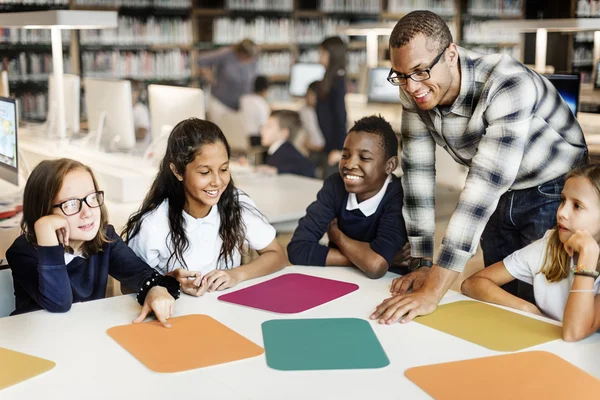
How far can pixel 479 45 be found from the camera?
9.16 m

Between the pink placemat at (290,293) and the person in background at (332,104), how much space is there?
10.4 feet

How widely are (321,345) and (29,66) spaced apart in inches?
224

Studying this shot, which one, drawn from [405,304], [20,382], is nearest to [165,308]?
[20,382]

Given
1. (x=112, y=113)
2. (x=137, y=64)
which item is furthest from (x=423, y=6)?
(x=112, y=113)

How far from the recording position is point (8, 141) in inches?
112

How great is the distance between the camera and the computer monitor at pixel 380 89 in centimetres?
596

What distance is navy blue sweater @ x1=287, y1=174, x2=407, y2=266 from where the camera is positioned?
82.4 inches

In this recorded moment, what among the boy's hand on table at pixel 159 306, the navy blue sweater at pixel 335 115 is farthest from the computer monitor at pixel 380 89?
the boy's hand on table at pixel 159 306

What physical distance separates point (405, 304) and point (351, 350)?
24 centimetres

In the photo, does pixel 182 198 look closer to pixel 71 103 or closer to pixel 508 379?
pixel 508 379

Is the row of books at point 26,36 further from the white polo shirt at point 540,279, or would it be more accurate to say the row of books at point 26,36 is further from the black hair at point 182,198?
the white polo shirt at point 540,279

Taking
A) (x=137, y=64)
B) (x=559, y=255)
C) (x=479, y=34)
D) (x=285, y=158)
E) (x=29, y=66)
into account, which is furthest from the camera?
(x=479, y=34)

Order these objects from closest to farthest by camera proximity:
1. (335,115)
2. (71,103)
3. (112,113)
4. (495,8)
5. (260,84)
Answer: (112,113) → (71,103) → (335,115) → (260,84) → (495,8)

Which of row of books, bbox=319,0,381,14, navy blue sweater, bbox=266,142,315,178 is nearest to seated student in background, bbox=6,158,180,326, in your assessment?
navy blue sweater, bbox=266,142,315,178
